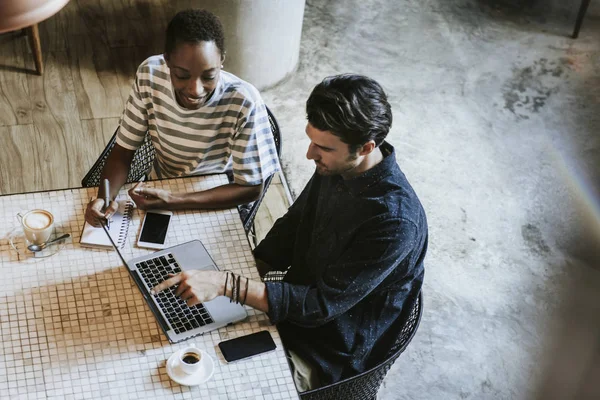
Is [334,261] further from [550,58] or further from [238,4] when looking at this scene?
[550,58]

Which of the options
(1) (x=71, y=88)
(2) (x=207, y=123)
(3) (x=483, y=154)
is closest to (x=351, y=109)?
(2) (x=207, y=123)

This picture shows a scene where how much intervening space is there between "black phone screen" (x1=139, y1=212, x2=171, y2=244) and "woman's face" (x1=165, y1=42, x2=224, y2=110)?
1.19ft

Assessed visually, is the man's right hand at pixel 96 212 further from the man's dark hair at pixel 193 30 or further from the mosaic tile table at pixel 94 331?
the man's dark hair at pixel 193 30

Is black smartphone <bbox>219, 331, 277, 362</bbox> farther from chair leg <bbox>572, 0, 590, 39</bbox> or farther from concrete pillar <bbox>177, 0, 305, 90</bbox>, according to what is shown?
chair leg <bbox>572, 0, 590, 39</bbox>

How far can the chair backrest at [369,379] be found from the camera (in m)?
1.86

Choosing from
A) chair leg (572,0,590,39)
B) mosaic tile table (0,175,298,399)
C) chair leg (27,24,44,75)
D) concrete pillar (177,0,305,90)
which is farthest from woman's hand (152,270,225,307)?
chair leg (572,0,590,39)

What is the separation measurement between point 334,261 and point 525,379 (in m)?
1.32

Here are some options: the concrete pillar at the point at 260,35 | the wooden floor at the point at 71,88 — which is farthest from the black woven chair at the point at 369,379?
the concrete pillar at the point at 260,35

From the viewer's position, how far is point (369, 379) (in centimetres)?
194

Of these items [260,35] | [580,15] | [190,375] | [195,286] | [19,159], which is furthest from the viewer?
[580,15]

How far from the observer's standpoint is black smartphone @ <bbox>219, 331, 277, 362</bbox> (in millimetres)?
1760

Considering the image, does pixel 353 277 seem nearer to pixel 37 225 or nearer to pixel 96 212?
pixel 96 212

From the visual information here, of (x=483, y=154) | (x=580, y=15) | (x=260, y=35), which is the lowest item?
(x=483, y=154)

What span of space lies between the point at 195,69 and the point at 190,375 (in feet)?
2.86
